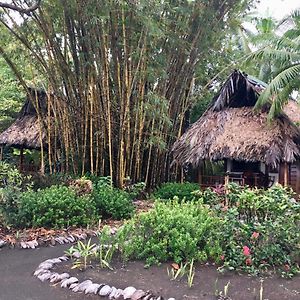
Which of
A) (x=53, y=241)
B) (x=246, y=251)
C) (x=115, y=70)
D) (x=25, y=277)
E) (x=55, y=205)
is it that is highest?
(x=115, y=70)

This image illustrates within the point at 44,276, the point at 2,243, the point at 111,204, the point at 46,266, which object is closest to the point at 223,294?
the point at 44,276

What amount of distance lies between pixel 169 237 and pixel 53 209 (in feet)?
7.31

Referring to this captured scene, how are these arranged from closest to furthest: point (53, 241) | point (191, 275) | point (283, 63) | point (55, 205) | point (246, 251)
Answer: point (191, 275), point (246, 251), point (53, 241), point (55, 205), point (283, 63)

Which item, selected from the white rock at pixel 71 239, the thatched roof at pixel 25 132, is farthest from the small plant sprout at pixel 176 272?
the thatched roof at pixel 25 132

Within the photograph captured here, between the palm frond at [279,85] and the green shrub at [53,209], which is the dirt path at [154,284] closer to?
the green shrub at [53,209]

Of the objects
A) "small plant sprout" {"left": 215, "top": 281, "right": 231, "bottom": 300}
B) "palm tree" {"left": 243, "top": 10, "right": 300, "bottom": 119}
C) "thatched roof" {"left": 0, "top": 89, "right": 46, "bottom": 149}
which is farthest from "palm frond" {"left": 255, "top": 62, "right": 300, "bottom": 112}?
"thatched roof" {"left": 0, "top": 89, "right": 46, "bottom": 149}

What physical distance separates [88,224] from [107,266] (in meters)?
2.04

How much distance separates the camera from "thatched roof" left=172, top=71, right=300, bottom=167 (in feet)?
27.9

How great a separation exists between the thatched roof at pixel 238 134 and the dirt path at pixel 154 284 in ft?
17.0

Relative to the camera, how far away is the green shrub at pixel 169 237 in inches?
148

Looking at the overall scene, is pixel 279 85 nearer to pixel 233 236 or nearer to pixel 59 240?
pixel 233 236

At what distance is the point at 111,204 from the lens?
6.24 metres

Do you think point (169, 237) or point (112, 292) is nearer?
point (112, 292)

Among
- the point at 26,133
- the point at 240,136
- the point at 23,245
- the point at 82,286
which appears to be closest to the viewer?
the point at 82,286
